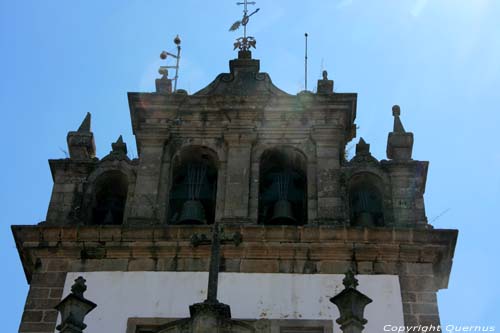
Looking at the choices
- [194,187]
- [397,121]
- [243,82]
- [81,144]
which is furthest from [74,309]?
[397,121]

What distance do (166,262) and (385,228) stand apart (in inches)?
146

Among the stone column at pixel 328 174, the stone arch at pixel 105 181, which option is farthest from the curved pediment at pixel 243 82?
the stone arch at pixel 105 181

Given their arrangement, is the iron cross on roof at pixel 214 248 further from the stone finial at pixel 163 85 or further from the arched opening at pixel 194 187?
the stone finial at pixel 163 85

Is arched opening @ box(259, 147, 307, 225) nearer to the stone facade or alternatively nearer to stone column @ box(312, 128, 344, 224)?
the stone facade

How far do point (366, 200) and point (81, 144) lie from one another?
538 centimetres

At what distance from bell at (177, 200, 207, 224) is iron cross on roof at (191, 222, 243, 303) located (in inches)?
37.9

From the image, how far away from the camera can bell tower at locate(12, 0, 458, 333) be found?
18.6 m

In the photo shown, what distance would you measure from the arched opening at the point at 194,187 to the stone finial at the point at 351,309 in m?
4.20

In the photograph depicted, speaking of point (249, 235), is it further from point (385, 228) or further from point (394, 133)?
point (394, 133)

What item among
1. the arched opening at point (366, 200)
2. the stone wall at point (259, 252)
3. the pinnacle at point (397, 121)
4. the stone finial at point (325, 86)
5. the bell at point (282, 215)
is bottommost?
the stone wall at point (259, 252)

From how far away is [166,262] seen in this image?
769 inches

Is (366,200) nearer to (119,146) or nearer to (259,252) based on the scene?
(259,252)

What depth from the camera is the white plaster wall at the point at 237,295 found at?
1859 cm

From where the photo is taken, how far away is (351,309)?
55.2ft
